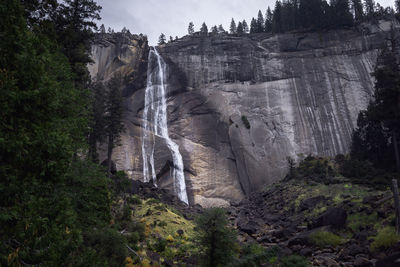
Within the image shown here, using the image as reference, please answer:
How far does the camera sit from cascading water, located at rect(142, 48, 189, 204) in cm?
4212

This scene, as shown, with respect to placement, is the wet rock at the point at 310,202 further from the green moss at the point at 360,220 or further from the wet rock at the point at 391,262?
the wet rock at the point at 391,262

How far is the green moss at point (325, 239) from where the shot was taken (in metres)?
14.6

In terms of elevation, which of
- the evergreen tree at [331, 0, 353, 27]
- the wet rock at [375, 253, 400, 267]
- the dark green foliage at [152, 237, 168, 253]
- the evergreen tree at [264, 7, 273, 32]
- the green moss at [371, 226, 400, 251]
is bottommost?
the dark green foliage at [152, 237, 168, 253]

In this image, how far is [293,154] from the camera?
45.7 metres

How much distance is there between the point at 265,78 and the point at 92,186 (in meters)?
47.6

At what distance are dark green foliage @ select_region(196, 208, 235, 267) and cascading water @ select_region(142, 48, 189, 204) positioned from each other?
86.2 ft

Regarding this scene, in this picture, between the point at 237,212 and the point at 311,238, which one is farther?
the point at 237,212

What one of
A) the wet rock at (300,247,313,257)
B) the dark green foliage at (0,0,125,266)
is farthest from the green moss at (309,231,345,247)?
the dark green foliage at (0,0,125,266)

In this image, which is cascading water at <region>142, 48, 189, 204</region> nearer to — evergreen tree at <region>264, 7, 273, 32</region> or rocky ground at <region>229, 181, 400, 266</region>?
rocky ground at <region>229, 181, 400, 266</region>

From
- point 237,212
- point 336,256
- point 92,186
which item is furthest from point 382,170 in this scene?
point 92,186

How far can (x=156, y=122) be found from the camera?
49.6 metres

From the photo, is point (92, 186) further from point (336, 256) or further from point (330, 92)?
point (330, 92)

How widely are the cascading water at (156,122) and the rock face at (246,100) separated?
38.7 inches

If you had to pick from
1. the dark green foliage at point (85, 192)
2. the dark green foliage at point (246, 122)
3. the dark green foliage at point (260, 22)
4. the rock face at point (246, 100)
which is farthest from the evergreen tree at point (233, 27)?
the dark green foliage at point (85, 192)
